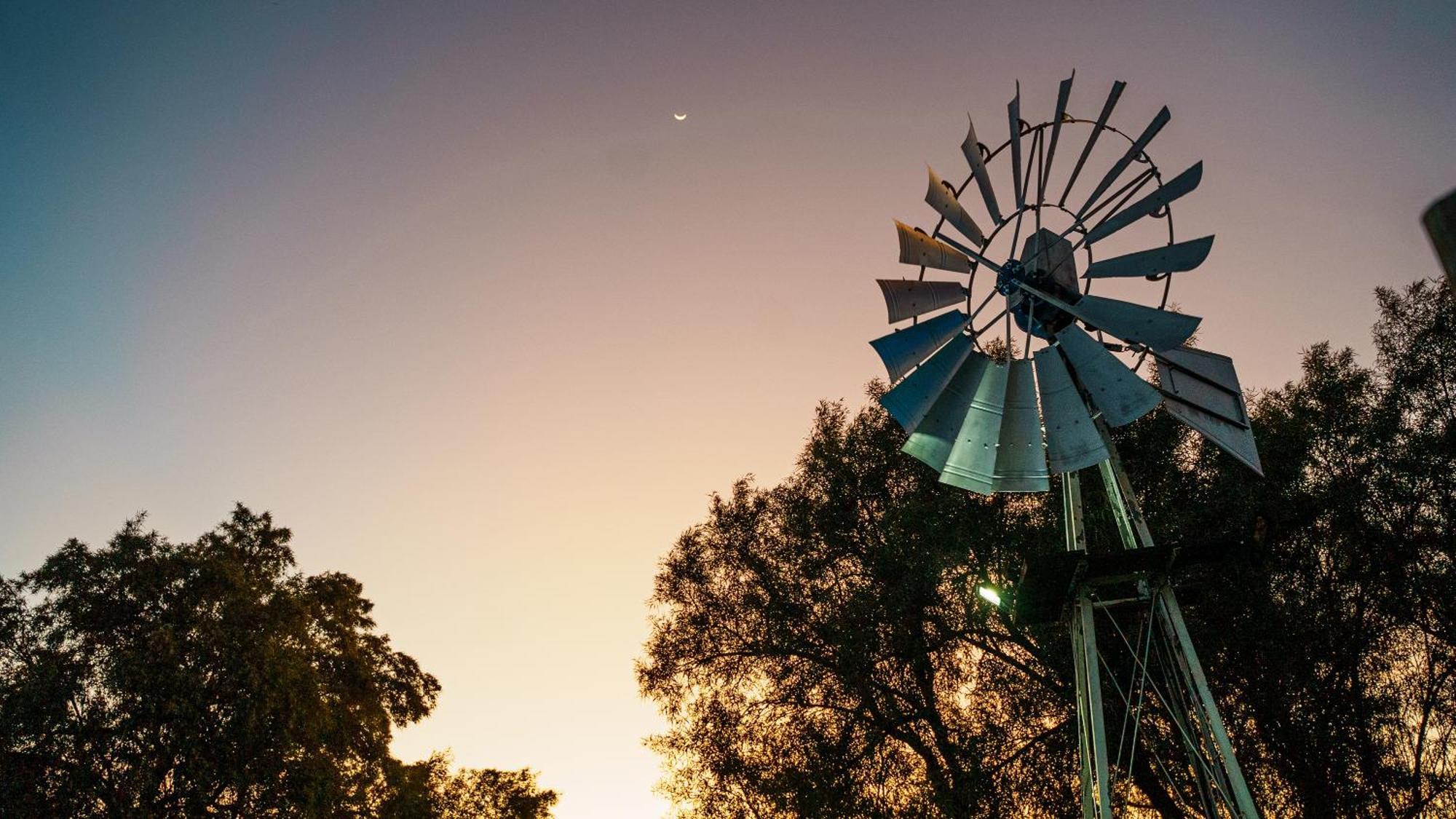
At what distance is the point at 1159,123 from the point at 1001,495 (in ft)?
26.7

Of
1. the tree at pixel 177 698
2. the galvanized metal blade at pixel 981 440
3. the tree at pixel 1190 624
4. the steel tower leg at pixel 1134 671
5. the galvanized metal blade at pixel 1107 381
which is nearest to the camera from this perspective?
the steel tower leg at pixel 1134 671

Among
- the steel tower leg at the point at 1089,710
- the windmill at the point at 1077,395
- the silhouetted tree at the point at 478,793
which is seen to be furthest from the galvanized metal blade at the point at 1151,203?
the silhouetted tree at the point at 478,793

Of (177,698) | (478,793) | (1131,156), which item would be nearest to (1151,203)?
(1131,156)

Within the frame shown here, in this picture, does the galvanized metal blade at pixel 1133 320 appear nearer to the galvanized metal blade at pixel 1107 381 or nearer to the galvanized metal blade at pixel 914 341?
the galvanized metal blade at pixel 1107 381

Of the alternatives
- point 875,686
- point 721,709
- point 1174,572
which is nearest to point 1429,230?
point 1174,572

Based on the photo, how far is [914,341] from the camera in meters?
11.9

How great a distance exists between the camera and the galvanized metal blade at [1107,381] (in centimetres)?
1030

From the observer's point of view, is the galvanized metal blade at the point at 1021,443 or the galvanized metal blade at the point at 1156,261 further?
the galvanized metal blade at the point at 1156,261

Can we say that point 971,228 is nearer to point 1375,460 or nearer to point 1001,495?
point 1001,495

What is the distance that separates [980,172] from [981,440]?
4.39m

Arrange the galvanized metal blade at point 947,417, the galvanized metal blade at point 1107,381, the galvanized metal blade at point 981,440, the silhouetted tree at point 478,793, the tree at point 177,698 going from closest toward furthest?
the galvanized metal blade at point 1107,381 → the galvanized metal blade at point 981,440 → the galvanized metal blade at point 947,417 → the tree at point 177,698 → the silhouetted tree at point 478,793

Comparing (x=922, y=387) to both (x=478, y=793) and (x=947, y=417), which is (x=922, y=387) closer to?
(x=947, y=417)

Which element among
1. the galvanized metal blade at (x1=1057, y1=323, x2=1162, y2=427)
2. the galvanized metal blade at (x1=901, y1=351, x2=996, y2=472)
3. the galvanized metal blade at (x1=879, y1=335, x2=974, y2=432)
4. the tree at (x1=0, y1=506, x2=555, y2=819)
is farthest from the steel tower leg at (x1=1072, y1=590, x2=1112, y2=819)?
the tree at (x1=0, y1=506, x2=555, y2=819)

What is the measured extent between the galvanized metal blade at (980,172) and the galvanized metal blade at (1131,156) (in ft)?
3.96
